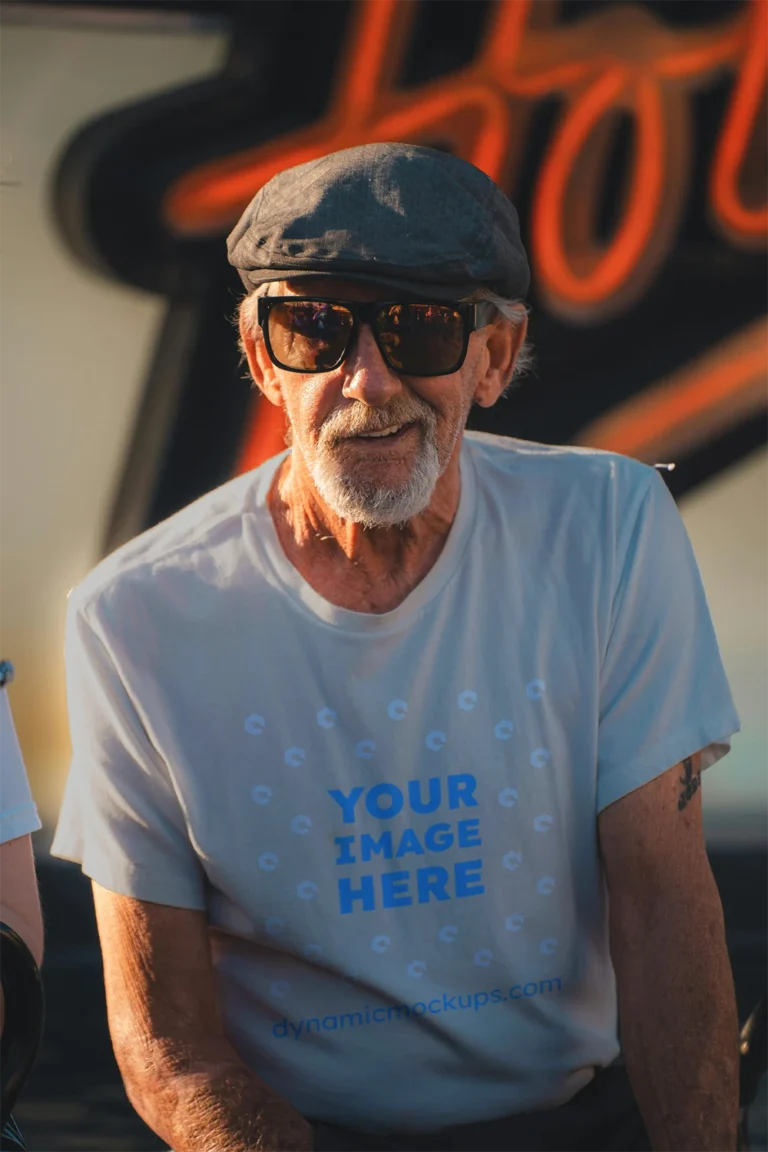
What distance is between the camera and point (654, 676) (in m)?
1.78

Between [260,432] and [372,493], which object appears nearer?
[372,493]

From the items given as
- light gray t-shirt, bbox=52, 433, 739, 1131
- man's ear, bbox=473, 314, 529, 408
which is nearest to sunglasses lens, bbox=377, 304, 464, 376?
man's ear, bbox=473, 314, 529, 408

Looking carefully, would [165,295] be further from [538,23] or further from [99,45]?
[538,23]

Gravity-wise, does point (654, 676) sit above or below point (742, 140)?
below

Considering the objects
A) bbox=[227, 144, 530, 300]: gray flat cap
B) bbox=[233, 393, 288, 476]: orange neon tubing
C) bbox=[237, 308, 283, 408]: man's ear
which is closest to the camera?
bbox=[227, 144, 530, 300]: gray flat cap

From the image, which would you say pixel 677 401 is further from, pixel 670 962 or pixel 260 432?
pixel 670 962

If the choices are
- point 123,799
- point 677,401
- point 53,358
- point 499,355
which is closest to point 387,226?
point 499,355

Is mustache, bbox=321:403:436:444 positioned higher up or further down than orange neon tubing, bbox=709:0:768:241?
further down

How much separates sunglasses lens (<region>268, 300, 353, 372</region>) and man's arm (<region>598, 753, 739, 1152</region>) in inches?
27.3

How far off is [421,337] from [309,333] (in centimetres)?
14

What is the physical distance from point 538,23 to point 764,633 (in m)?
1.46

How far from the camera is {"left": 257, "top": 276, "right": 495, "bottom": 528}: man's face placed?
5.55ft

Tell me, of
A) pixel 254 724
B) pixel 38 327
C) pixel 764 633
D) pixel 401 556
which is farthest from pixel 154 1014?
pixel 764 633

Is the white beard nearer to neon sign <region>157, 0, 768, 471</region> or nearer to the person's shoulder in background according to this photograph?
the person's shoulder in background
